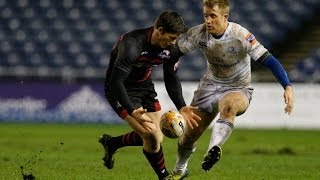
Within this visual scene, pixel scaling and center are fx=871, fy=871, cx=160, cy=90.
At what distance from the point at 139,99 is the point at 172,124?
1.11 metres

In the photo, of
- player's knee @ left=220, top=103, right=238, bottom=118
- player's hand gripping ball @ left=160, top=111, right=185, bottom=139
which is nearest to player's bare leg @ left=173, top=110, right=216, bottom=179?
player's knee @ left=220, top=103, right=238, bottom=118

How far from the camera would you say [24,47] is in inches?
1066

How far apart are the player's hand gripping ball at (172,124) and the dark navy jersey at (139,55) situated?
2.06 feet

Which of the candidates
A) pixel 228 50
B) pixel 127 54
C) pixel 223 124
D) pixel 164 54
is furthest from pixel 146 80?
pixel 223 124

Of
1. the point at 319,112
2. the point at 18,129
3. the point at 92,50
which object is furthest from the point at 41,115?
the point at 319,112

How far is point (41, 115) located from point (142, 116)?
47.0 ft

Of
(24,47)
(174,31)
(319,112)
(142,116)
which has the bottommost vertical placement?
(24,47)

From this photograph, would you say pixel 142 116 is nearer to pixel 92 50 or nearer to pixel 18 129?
pixel 18 129

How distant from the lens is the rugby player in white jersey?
9.90m

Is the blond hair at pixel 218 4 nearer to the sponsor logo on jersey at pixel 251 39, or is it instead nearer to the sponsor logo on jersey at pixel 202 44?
the sponsor logo on jersey at pixel 251 39

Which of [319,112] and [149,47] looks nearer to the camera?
[149,47]

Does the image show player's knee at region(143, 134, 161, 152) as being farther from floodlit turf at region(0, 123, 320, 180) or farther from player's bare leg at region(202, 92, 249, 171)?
floodlit turf at region(0, 123, 320, 180)

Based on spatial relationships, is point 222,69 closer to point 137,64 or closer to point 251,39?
point 251,39

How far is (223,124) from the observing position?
977 cm
